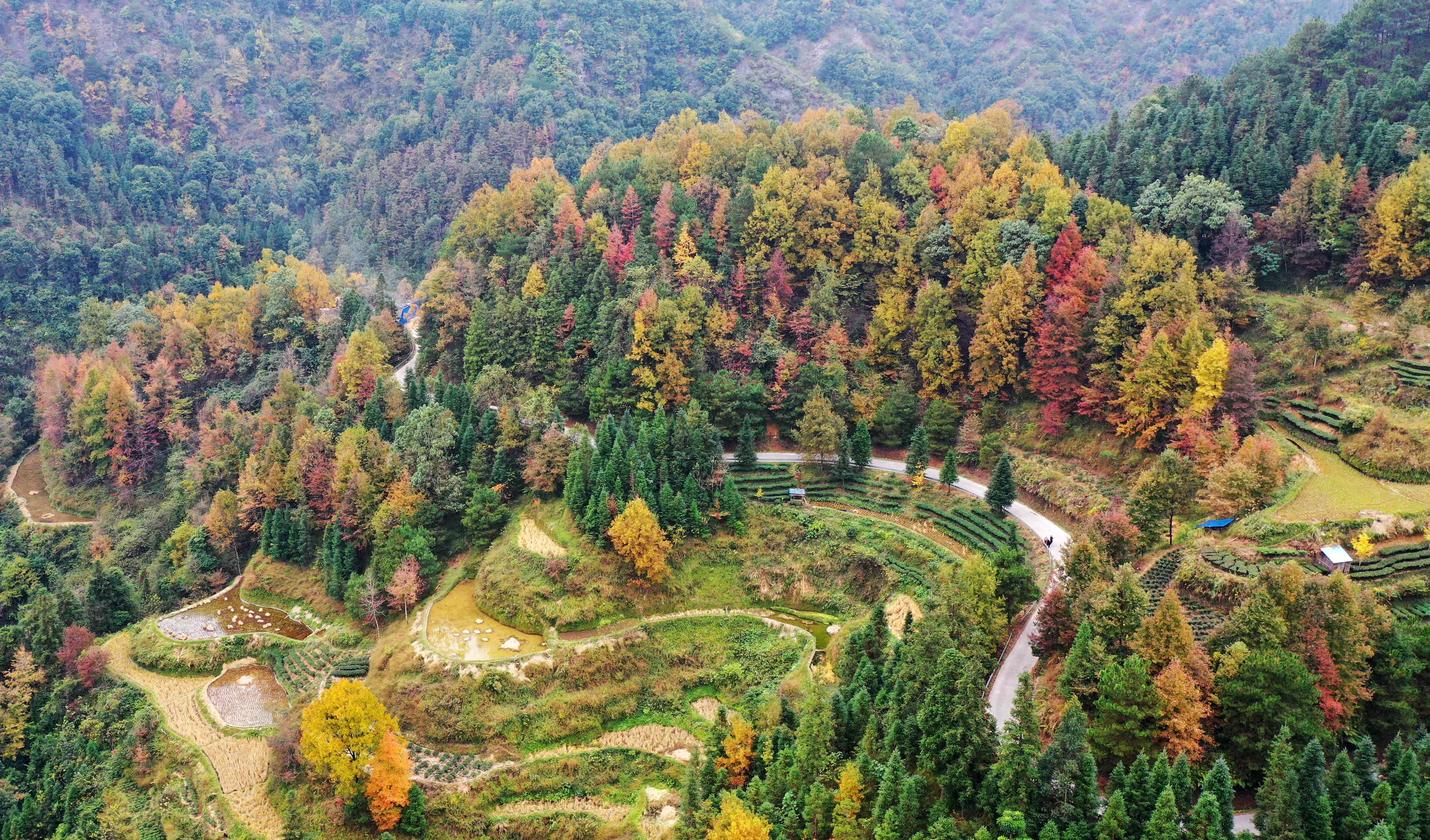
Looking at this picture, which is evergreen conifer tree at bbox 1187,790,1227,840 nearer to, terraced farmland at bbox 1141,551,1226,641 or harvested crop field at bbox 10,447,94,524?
terraced farmland at bbox 1141,551,1226,641

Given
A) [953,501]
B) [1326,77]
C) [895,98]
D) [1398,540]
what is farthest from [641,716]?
[895,98]

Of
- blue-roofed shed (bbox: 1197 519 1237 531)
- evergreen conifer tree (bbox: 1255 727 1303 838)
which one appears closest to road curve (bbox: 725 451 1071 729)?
blue-roofed shed (bbox: 1197 519 1237 531)

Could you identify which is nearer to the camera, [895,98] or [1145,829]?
[1145,829]

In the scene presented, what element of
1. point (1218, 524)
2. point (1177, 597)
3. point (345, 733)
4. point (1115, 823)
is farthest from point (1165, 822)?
point (345, 733)

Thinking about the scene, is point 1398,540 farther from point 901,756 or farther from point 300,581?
point 300,581

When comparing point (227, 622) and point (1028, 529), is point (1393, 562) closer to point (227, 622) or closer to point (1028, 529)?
point (1028, 529)

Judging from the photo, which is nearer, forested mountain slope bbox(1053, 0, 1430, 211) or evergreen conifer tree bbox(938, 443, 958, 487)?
evergreen conifer tree bbox(938, 443, 958, 487)
